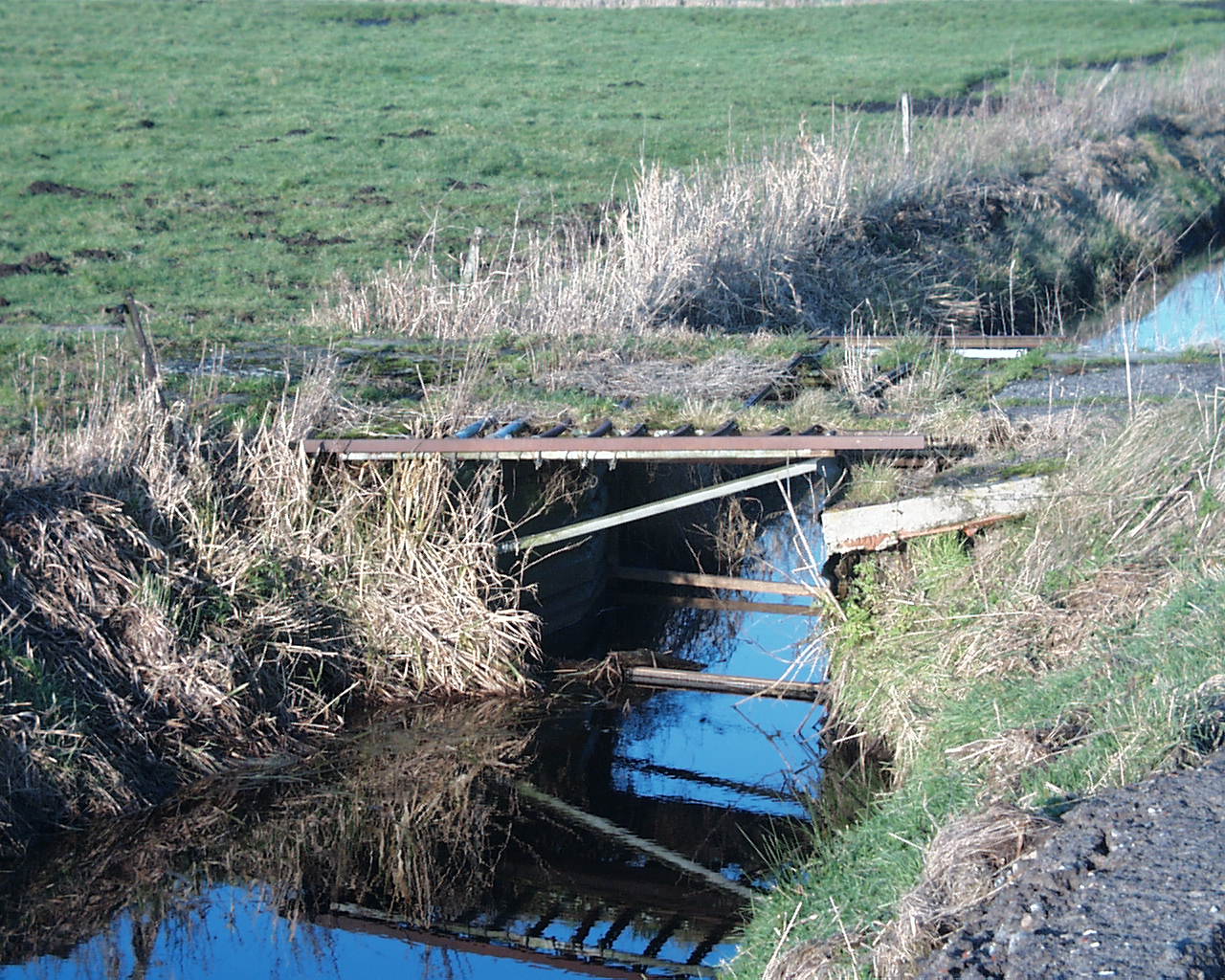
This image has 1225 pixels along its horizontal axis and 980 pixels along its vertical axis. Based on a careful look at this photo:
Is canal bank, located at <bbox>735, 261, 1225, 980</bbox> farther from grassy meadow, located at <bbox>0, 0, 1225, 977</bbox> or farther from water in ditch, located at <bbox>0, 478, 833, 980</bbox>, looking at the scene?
water in ditch, located at <bbox>0, 478, 833, 980</bbox>

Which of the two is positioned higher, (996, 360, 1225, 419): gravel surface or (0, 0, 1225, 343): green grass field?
(0, 0, 1225, 343): green grass field

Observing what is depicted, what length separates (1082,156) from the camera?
66.6ft

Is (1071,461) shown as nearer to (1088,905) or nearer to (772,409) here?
(772,409)

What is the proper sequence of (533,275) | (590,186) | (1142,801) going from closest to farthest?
(1142,801) < (533,275) < (590,186)

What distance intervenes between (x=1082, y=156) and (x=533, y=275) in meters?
11.5

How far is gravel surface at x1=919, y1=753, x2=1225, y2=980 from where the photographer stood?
3604 mm

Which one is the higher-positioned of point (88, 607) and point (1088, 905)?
point (1088, 905)

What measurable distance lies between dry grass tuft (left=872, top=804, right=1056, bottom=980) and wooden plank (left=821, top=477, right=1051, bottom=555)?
297 cm

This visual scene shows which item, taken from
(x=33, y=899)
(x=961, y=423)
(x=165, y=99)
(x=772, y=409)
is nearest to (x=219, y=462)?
(x=33, y=899)

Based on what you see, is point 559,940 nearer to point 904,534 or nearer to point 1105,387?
point 904,534

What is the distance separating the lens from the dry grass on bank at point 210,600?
23.1ft

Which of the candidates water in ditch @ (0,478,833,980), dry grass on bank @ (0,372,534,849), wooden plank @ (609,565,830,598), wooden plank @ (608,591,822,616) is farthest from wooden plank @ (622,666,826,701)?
wooden plank @ (608,591,822,616)

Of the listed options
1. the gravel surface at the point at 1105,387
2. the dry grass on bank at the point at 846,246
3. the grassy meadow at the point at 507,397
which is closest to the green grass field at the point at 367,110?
the grassy meadow at the point at 507,397

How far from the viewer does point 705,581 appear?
10070 mm
